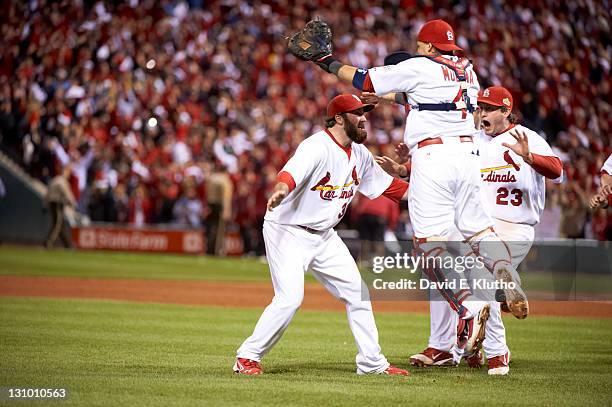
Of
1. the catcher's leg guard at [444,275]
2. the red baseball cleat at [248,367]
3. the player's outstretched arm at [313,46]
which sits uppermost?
the player's outstretched arm at [313,46]

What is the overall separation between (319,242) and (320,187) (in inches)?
18.5

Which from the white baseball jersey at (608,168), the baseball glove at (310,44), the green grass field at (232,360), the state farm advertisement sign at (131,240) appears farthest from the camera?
the state farm advertisement sign at (131,240)

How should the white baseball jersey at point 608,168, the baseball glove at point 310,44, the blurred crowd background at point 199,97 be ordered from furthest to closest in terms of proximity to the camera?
the blurred crowd background at point 199,97, the white baseball jersey at point 608,168, the baseball glove at point 310,44

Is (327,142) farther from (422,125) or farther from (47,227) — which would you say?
(47,227)

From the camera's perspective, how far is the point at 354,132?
28.3ft

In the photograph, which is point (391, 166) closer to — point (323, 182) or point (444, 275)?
point (323, 182)

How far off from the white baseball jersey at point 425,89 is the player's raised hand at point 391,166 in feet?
1.09

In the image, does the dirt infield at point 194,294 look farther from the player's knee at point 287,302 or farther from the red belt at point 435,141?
the player's knee at point 287,302

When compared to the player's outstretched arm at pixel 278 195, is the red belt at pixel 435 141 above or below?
above

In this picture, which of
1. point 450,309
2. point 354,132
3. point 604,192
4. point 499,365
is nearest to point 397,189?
point 354,132

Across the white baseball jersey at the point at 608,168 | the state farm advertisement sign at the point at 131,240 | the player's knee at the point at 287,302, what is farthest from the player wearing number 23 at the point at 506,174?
the state farm advertisement sign at the point at 131,240

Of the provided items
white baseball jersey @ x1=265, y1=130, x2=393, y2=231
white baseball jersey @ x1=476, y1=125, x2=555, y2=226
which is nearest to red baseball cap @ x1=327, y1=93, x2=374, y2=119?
white baseball jersey @ x1=265, y1=130, x2=393, y2=231

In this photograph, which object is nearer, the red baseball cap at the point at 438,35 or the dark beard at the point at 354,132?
the dark beard at the point at 354,132

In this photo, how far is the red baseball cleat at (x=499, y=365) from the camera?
8.83 meters
